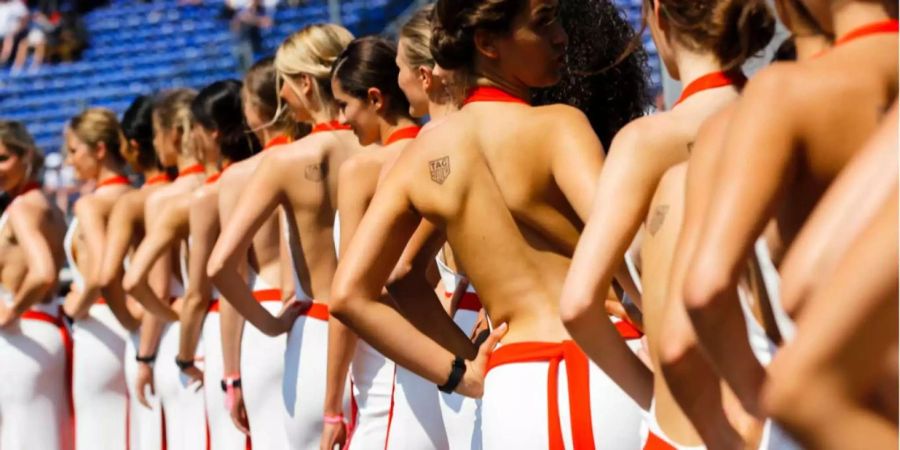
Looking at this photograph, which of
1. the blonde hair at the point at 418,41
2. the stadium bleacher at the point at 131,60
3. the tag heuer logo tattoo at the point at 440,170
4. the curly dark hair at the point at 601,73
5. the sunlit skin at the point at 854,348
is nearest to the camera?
the sunlit skin at the point at 854,348

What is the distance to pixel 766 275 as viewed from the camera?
2188 millimetres

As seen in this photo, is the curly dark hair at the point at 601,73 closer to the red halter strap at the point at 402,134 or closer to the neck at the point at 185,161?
the red halter strap at the point at 402,134

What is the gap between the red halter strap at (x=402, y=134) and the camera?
14.1 feet

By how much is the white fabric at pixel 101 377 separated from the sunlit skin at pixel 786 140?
222 inches

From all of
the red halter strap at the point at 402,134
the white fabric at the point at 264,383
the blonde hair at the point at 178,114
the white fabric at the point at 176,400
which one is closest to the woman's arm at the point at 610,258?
the red halter strap at the point at 402,134

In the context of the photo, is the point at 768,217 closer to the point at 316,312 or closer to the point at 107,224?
the point at 316,312

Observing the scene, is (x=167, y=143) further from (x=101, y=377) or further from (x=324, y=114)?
(x=324, y=114)

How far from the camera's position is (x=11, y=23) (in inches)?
766

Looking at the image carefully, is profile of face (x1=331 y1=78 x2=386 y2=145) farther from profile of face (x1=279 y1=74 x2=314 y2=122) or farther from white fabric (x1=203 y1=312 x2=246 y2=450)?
white fabric (x1=203 y1=312 x2=246 y2=450)

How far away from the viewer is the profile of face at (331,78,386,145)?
4363 millimetres

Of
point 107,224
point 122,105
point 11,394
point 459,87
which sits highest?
point 459,87

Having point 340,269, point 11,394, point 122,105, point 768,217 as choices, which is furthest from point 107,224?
point 122,105

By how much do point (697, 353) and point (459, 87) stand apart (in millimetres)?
1215

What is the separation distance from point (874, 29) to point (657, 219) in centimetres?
71
